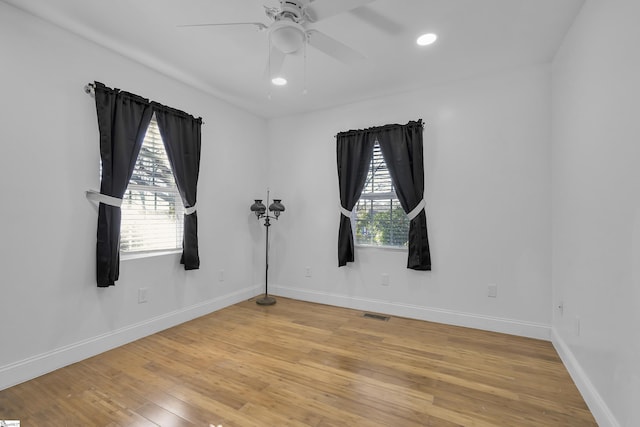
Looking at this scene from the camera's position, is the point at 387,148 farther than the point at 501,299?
Yes

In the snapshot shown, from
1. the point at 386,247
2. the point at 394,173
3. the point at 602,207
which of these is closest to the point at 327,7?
the point at 602,207

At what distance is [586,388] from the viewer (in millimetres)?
1902

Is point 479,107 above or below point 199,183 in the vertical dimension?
above

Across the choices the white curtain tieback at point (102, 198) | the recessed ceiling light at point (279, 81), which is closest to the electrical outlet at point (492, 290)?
the recessed ceiling light at point (279, 81)

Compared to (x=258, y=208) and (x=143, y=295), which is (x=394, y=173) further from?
(x=143, y=295)

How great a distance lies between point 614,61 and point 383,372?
8.09 feet

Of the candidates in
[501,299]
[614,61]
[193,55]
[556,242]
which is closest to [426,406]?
[501,299]

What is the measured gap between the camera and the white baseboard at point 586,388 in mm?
1616

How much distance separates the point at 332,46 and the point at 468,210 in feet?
7.36

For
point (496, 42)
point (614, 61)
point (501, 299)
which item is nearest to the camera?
point (614, 61)

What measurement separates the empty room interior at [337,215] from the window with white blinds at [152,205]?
28 millimetres

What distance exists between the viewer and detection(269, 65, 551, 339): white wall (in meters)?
2.91

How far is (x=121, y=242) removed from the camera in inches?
111

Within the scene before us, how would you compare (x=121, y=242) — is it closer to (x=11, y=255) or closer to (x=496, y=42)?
(x=11, y=255)
